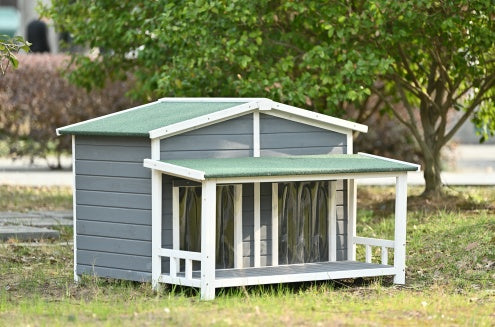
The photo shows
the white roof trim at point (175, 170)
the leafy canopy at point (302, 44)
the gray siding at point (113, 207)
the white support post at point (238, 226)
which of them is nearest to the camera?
the white roof trim at point (175, 170)

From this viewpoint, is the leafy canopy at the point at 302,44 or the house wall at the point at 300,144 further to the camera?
the leafy canopy at the point at 302,44

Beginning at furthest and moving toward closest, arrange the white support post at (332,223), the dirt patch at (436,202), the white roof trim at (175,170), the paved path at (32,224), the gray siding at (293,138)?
the dirt patch at (436,202) → the paved path at (32,224) → the white support post at (332,223) → the gray siding at (293,138) → the white roof trim at (175,170)

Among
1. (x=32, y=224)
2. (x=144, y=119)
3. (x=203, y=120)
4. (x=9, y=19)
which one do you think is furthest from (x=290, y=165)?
(x=9, y=19)

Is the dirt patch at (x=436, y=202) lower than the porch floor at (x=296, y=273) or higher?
higher

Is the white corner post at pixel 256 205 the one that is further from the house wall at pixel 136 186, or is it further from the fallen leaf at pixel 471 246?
the fallen leaf at pixel 471 246

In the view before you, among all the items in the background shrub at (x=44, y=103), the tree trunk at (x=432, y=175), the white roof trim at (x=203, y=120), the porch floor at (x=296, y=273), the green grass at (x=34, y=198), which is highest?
the background shrub at (x=44, y=103)

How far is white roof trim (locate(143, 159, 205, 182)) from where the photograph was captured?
8117 mm

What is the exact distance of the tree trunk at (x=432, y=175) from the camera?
46.7 ft

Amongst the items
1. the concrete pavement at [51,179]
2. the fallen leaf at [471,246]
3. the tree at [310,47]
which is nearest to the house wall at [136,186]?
the fallen leaf at [471,246]

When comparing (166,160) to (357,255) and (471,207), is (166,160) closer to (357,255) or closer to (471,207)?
(357,255)

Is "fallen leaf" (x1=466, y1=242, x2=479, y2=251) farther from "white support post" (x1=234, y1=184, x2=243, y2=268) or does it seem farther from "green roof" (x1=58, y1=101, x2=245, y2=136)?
"green roof" (x1=58, y1=101, x2=245, y2=136)

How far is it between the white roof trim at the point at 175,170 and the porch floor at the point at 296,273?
2.65 ft

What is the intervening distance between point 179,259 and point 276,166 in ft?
3.53

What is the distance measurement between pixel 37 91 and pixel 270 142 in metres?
11.3
